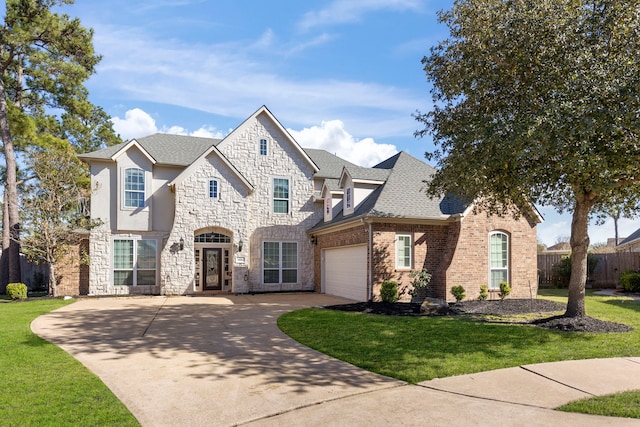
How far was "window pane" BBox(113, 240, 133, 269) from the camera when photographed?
65.8ft

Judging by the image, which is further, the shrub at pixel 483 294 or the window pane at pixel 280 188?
the window pane at pixel 280 188

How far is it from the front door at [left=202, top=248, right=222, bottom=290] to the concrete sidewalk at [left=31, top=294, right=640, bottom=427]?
10633 millimetres

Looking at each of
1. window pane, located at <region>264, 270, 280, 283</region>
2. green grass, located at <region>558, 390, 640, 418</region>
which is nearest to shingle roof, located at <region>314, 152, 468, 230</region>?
window pane, located at <region>264, 270, 280, 283</region>

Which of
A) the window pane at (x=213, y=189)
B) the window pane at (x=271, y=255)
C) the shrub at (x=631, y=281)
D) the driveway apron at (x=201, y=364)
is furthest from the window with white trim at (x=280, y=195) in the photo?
the shrub at (x=631, y=281)

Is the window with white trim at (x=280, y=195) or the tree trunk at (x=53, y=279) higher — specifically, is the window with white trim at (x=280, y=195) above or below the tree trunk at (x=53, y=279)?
above

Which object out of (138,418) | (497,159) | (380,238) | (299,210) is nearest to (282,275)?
(299,210)

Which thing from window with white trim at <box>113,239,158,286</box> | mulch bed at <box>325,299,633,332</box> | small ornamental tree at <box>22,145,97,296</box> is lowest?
mulch bed at <box>325,299,633,332</box>

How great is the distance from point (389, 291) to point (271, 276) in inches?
295

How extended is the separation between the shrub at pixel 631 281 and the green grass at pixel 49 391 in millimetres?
22490

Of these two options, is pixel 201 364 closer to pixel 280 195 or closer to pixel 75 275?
pixel 280 195

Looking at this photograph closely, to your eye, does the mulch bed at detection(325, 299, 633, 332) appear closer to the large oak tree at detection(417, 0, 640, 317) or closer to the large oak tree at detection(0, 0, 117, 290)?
the large oak tree at detection(417, 0, 640, 317)

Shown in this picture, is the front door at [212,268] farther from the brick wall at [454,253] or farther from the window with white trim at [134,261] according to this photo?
the brick wall at [454,253]

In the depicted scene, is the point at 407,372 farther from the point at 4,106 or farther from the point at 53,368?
the point at 4,106

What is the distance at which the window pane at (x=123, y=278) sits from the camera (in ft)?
65.5
